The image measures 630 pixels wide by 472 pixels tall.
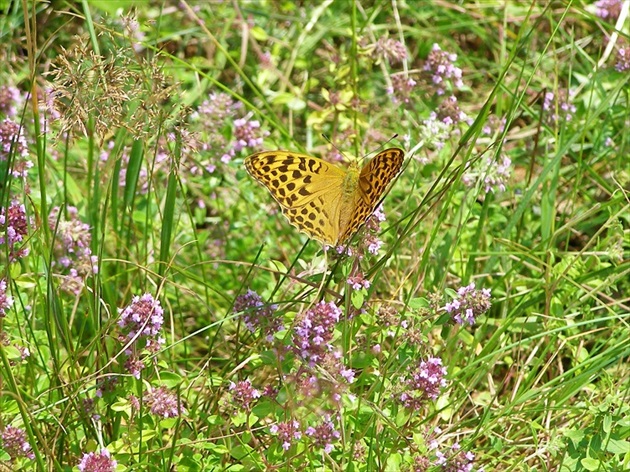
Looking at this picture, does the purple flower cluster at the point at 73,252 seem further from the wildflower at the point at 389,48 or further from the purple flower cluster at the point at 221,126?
the wildflower at the point at 389,48

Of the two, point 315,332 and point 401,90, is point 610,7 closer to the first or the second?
point 401,90

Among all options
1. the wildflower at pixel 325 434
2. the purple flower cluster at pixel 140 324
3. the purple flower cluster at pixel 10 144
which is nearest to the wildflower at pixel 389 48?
the purple flower cluster at pixel 10 144

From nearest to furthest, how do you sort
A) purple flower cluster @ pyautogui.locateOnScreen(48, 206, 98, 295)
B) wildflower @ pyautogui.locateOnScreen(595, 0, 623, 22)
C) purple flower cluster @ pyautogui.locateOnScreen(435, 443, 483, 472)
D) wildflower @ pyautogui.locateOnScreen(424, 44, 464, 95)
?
1. purple flower cluster @ pyautogui.locateOnScreen(435, 443, 483, 472)
2. purple flower cluster @ pyautogui.locateOnScreen(48, 206, 98, 295)
3. wildflower @ pyautogui.locateOnScreen(424, 44, 464, 95)
4. wildflower @ pyautogui.locateOnScreen(595, 0, 623, 22)

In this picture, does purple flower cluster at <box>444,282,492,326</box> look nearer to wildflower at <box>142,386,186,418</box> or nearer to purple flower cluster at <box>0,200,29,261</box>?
wildflower at <box>142,386,186,418</box>

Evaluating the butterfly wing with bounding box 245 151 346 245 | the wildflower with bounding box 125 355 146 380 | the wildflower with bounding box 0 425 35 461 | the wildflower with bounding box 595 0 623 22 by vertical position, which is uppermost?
the wildflower with bounding box 595 0 623 22

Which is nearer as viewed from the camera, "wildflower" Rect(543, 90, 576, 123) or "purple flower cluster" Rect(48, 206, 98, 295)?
"purple flower cluster" Rect(48, 206, 98, 295)

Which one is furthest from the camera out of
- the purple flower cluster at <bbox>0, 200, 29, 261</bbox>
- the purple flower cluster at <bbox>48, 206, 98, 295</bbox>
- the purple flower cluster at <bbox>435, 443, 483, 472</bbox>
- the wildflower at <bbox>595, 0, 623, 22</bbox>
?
the wildflower at <bbox>595, 0, 623, 22</bbox>

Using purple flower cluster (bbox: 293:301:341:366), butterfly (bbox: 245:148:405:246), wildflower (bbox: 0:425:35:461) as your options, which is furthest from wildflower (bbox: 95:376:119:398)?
butterfly (bbox: 245:148:405:246)
